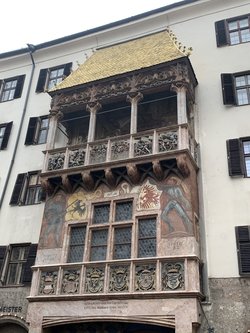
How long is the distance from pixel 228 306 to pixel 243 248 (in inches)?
75.2

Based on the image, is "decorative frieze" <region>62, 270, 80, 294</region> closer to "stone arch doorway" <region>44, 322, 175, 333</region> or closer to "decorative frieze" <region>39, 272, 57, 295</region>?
"decorative frieze" <region>39, 272, 57, 295</region>

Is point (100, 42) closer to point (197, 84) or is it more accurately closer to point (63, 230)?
point (197, 84)

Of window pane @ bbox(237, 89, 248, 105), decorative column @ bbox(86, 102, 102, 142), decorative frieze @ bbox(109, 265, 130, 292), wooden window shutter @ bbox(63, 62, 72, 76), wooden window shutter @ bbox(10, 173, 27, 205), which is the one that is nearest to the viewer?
decorative frieze @ bbox(109, 265, 130, 292)

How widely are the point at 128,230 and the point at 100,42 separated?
38.6 ft

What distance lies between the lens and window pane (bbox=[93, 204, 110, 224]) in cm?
1422

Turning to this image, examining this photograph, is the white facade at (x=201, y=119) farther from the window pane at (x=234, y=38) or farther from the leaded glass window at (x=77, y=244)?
the leaded glass window at (x=77, y=244)

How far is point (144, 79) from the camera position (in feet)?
51.2

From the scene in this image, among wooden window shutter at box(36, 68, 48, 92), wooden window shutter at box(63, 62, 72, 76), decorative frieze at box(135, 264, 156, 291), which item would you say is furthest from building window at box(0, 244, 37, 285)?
wooden window shutter at box(63, 62, 72, 76)

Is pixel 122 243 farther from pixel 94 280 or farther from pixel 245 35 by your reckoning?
pixel 245 35

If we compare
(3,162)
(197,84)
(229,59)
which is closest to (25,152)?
(3,162)

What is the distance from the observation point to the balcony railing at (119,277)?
11750 millimetres

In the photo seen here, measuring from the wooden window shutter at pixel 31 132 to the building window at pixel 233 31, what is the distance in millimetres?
9737

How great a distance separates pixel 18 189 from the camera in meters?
17.8

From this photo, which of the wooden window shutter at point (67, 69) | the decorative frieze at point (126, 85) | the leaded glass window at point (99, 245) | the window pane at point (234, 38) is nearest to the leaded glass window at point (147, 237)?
→ the leaded glass window at point (99, 245)
